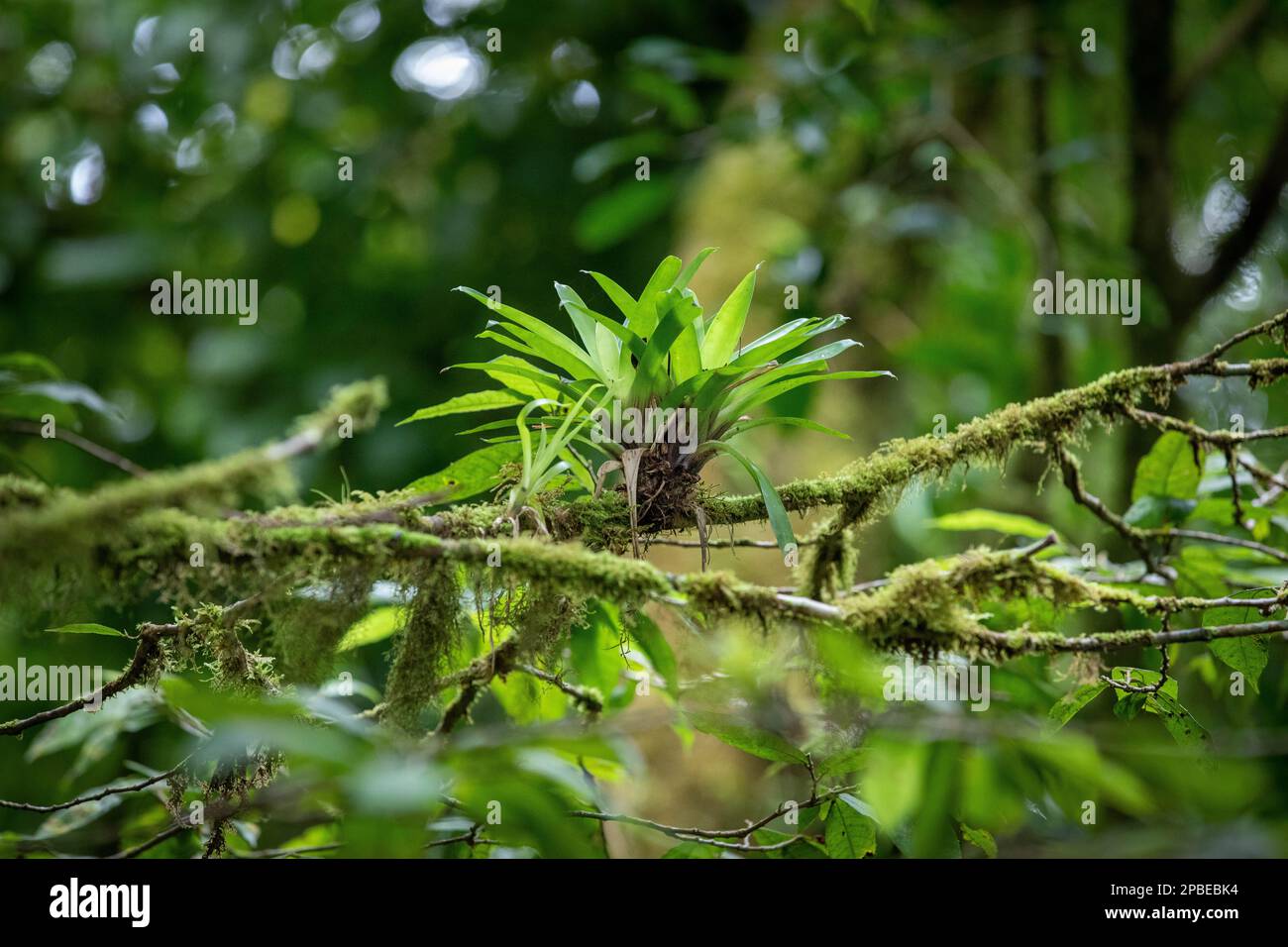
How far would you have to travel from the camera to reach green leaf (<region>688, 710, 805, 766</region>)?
894 millimetres

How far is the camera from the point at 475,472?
0.84m

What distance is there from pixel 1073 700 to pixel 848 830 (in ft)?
0.82

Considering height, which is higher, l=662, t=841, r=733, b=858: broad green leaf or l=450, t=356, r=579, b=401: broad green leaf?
l=450, t=356, r=579, b=401: broad green leaf

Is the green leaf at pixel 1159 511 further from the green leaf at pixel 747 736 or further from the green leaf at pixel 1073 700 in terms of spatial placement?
the green leaf at pixel 747 736

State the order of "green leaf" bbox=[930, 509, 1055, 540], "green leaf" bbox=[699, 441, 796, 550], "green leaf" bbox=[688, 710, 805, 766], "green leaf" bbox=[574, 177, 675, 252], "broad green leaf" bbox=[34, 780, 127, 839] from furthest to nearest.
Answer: "green leaf" bbox=[574, 177, 675, 252] < "green leaf" bbox=[930, 509, 1055, 540] < "broad green leaf" bbox=[34, 780, 127, 839] < "green leaf" bbox=[688, 710, 805, 766] < "green leaf" bbox=[699, 441, 796, 550]

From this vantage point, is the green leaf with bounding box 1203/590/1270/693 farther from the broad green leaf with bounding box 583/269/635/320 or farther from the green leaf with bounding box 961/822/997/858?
the broad green leaf with bounding box 583/269/635/320

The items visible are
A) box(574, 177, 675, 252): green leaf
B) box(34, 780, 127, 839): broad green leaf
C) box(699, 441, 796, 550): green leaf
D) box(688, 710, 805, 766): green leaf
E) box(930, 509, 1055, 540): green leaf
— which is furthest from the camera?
box(574, 177, 675, 252): green leaf

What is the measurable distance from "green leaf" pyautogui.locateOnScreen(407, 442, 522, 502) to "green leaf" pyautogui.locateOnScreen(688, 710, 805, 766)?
294 mm

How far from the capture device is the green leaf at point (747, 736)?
2.93 ft

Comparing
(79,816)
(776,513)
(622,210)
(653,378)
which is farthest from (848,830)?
(622,210)

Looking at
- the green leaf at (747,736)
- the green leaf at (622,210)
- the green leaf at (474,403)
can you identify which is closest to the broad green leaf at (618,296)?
the green leaf at (474,403)

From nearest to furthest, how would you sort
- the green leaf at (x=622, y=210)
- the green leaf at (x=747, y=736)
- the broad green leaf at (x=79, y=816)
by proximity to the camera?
1. the green leaf at (x=747, y=736)
2. the broad green leaf at (x=79, y=816)
3. the green leaf at (x=622, y=210)

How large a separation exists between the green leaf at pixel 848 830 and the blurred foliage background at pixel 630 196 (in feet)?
3.48

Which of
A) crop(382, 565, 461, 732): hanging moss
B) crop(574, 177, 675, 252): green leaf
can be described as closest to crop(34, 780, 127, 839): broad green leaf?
crop(382, 565, 461, 732): hanging moss
